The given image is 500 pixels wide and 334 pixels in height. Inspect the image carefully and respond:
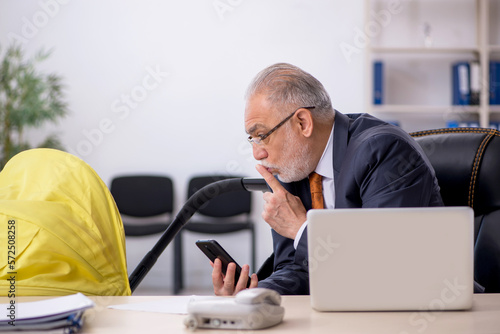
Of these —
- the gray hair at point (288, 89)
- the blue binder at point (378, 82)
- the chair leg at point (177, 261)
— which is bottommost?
the chair leg at point (177, 261)

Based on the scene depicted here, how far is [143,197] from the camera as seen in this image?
451 cm

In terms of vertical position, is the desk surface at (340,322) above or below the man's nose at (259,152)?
below

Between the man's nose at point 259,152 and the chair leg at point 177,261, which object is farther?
the chair leg at point 177,261

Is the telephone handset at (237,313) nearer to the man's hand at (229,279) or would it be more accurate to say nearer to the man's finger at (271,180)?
the man's hand at (229,279)

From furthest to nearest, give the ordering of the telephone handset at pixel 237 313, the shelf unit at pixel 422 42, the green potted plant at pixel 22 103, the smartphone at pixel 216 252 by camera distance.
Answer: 1. the shelf unit at pixel 422 42
2. the green potted plant at pixel 22 103
3. the smartphone at pixel 216 252
4. the telephone handset at pixel 237 313

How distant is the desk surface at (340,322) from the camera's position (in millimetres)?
838

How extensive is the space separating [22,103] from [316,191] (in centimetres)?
326

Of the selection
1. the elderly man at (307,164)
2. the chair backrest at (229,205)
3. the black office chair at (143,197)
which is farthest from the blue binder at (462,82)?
the elderly man at (307,164)

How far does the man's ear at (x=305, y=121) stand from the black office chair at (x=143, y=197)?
2.87m

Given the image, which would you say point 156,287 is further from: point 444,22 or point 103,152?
point 444,22

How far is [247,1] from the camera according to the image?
4789 millimetres

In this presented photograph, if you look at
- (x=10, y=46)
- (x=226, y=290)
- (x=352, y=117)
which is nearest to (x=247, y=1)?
(x=10, y=46)

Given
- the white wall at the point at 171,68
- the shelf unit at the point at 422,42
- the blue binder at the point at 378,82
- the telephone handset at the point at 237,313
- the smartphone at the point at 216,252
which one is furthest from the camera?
the white wall at the point at 171,68

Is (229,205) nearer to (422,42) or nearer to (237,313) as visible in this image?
(422,42)
